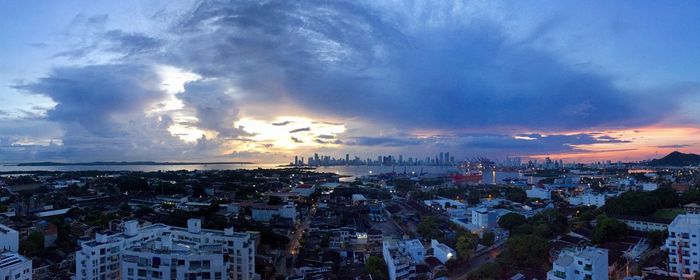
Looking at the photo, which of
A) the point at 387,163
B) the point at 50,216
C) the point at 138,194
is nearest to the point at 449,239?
the point at 50,216

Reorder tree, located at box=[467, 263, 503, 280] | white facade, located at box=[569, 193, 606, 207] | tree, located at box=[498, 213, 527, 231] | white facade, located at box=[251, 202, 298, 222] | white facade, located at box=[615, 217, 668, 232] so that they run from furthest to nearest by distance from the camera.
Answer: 1. white facade, located at box=[569, 193, 606, 207]
2. white facade, located at box=[251, 202, 298, 222]
3. tree, located at box=[498, 213, 527, 231]
4. white facade, located at box=[615, 217, 668, 232]
5. tree, located at box=[467, 263, 503, 280]

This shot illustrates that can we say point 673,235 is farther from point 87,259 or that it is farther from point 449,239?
point 87,259

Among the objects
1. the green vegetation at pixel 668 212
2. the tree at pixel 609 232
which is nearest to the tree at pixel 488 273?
the tree at pixel 609 232

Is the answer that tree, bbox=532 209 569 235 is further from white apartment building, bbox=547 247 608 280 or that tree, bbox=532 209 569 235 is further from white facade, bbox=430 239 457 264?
white apartment building, bbox=547 247 608 280

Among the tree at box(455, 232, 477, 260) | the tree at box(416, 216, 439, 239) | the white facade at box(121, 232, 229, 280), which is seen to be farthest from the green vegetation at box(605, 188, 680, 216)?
the white facade at box(121, 232, 229, 280)

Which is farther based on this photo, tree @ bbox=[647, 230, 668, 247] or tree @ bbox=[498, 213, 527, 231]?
tree @ bbox=[498, 213, 527, 231]

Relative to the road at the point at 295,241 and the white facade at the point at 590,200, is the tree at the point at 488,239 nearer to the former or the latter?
the road at the point at 295,241
